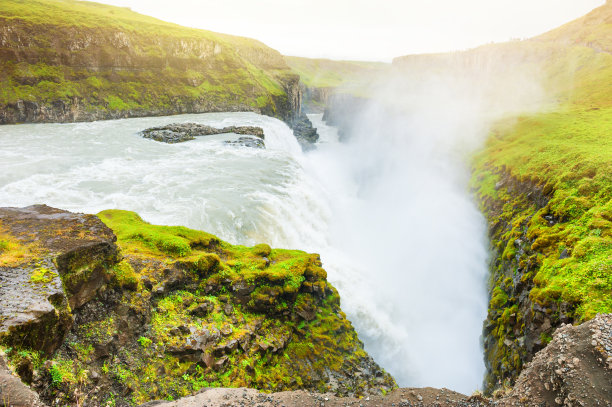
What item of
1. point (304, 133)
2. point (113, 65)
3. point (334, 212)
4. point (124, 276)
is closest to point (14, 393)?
point (124, 276)

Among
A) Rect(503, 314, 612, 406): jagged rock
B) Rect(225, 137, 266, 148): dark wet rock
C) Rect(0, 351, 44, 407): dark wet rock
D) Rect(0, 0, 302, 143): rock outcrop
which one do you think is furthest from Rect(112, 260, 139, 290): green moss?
Rect(0, 0, 302, 143): rock outcrop

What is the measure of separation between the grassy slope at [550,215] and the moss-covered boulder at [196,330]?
878 cm

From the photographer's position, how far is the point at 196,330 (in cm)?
1115

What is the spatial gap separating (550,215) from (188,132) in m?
46.3

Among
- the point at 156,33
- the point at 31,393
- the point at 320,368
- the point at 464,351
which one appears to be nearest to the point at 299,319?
the point at 320,368

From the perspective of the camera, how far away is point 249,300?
13.6 m

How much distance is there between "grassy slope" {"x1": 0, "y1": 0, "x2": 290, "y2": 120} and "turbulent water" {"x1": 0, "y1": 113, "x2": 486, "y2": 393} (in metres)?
14.4

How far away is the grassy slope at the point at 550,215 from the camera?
1270 cm

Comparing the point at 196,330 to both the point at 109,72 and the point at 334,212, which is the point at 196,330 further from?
the point at 109,72

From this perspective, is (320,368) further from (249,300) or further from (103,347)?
(103,347)

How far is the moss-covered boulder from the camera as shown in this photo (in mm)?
8602

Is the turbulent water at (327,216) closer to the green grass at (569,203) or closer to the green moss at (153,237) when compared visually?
the green moss at (153,237)

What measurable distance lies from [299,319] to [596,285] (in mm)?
12296

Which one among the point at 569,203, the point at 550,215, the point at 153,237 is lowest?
the point at 153,237
